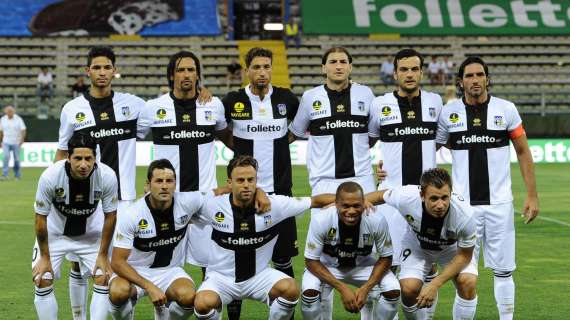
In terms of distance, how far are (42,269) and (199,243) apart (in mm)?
1190

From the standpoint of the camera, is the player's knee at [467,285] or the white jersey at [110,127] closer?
the player's knee at [467,285]

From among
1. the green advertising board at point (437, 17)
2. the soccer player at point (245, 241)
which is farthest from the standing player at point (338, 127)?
the green advertising board at point (437, 17)

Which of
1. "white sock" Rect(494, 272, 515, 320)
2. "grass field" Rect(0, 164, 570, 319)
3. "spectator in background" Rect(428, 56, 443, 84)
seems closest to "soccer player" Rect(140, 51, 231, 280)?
"grass field" Rect(0, 164, 570, 319)

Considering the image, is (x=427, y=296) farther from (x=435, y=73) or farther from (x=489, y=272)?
(x=435, y=73)

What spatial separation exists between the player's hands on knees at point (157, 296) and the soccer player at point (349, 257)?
99cm

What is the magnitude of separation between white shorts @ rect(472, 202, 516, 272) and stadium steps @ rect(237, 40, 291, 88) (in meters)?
24.9

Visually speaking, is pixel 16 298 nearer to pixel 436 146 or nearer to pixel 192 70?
pixel 192 70

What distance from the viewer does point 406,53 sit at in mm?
7238

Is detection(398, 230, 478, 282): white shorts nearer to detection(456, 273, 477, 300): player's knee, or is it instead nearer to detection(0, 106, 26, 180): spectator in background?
detection(456, 273, 477, 300): player's knee

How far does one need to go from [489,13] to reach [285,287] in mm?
28422

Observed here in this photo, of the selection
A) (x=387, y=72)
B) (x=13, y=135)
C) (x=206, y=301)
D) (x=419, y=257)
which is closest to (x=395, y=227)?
(x=419, y=257)

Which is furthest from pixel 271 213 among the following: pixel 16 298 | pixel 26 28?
pixel 26 28

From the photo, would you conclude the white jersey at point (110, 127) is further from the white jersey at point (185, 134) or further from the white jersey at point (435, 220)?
the white jersey at point (435, 220)

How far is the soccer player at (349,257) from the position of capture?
6441 mm
